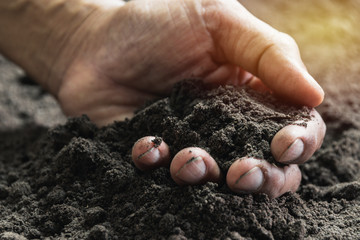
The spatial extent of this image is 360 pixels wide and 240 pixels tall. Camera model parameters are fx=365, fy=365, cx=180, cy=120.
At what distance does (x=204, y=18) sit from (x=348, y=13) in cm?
129

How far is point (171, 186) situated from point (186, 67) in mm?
547

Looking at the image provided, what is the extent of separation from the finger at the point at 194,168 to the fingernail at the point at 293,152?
6.3 inches

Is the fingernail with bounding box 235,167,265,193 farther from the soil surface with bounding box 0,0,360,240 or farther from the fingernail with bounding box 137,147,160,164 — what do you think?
the fingernail with bounding box 137,147,160,164

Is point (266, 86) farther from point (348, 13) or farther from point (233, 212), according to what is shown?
point (348, 13)

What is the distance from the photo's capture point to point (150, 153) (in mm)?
896

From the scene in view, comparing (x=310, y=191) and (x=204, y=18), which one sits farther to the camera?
(x=204, y=18)

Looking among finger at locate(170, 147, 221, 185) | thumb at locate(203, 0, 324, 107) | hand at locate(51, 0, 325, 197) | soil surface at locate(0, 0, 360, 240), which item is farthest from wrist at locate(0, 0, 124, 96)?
finger at locate(170, 147, 221, 185)

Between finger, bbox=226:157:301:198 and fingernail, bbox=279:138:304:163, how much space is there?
→ 3cm

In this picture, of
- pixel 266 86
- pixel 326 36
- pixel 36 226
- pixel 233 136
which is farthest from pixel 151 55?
pixel 326 36

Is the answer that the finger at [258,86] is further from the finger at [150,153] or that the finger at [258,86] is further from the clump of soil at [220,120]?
the finger at [150,153]

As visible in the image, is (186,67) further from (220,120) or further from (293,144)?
(293,144)

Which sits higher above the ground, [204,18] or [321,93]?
[204,18]

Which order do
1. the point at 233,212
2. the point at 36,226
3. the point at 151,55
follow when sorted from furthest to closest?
the point at 151,55 → the point at 36,226 → the point at 233,212

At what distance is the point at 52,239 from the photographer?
84 cm
